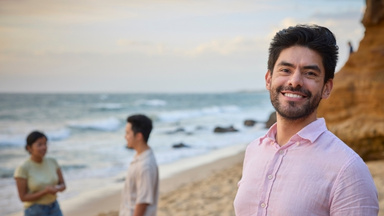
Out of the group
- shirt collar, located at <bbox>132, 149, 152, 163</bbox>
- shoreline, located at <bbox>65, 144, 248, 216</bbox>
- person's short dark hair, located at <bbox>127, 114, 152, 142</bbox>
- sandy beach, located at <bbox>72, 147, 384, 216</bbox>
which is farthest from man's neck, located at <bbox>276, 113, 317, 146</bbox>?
shoreline, located at <bbox>65, 144, 248, 216</bbox>

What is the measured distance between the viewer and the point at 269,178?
1850 mm

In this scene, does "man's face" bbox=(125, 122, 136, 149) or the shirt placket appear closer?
the shirt placket

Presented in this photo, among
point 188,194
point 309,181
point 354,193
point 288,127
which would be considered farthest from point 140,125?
point 188,194

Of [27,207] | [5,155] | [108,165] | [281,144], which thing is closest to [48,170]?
[27,207]

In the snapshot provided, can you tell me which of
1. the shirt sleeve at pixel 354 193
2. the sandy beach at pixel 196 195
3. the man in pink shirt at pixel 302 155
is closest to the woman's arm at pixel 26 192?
the sandy beach at pixel 196 195

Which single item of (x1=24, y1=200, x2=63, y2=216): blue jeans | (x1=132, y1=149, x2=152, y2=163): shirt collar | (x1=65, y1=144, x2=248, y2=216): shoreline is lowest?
(x1=65, y1=144, x2=248, y2=216): shoreline

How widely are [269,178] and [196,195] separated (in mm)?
7343

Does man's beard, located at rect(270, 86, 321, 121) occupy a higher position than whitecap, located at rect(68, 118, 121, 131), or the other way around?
man's beard, located at rect(270, 86, 321, 121)

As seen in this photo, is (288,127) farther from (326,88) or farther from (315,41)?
(315,41)

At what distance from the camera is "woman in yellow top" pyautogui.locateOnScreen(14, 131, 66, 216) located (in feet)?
16.4

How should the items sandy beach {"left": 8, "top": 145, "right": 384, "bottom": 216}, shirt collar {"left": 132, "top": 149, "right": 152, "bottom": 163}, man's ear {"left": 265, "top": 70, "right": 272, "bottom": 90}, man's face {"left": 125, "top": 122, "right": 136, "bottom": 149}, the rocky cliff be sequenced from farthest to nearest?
sandy beach {"left": 8, "top": 145, "right": 384, "bottom": 216}
the rocky cliff
man's face {"left": 125, "top": 122, "right": 136, "bottom": 149}
shirt collar {"left": 132, "top": 149, "right": 152, "bottom": 163}
man's ear {"left": 265, "top": 70, "right": 272, "bottom": 90}

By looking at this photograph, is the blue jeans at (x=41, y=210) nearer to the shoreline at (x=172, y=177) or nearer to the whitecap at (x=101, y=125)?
the shoreline at (x=172, y=177)

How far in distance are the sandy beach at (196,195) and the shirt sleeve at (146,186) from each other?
A: 9.38 ft

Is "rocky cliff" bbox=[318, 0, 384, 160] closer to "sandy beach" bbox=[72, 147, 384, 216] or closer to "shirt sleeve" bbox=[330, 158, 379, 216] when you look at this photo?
"sandy beach" bbox=[72, 147, 384, 216]
